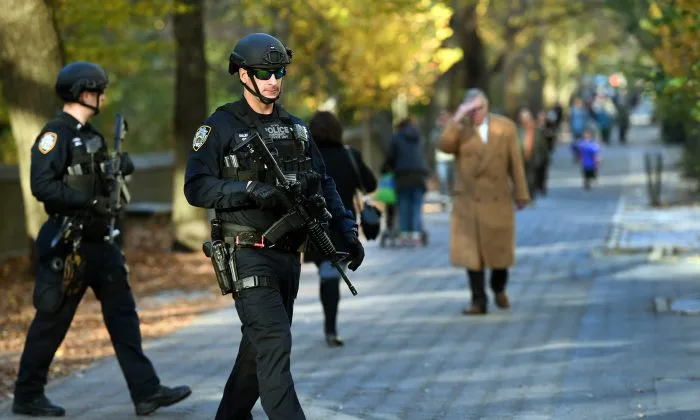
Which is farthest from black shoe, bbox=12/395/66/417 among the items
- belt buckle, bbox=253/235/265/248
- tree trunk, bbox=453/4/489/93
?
tree trunk, bbox=453/4/489/93

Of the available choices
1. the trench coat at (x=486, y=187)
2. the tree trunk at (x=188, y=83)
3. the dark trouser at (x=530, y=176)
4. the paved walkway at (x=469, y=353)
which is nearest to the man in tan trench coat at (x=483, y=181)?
the trench coat at (x=486, y=187)

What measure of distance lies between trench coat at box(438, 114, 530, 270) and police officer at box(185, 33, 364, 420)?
5476 millimetres

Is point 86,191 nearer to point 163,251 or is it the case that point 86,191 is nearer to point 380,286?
point 380,286

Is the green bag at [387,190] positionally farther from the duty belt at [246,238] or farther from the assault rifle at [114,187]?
the duty belt at [246,238]

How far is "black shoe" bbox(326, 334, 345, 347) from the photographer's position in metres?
10.6

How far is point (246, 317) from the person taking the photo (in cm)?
632

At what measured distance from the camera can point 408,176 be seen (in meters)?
18.8

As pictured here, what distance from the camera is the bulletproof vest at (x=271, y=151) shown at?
6.37 metres

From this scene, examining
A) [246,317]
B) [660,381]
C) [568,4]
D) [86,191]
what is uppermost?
[568,4]

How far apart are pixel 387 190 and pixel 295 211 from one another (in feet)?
44.0

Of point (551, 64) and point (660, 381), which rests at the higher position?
point (551, 64)

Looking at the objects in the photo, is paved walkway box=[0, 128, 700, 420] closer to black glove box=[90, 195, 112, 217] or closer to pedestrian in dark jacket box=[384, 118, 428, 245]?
black glove box=[90, 195, 112, 217]

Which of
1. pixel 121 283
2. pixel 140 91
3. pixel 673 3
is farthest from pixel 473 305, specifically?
pixel 140 91

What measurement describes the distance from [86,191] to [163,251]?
35.6ft
